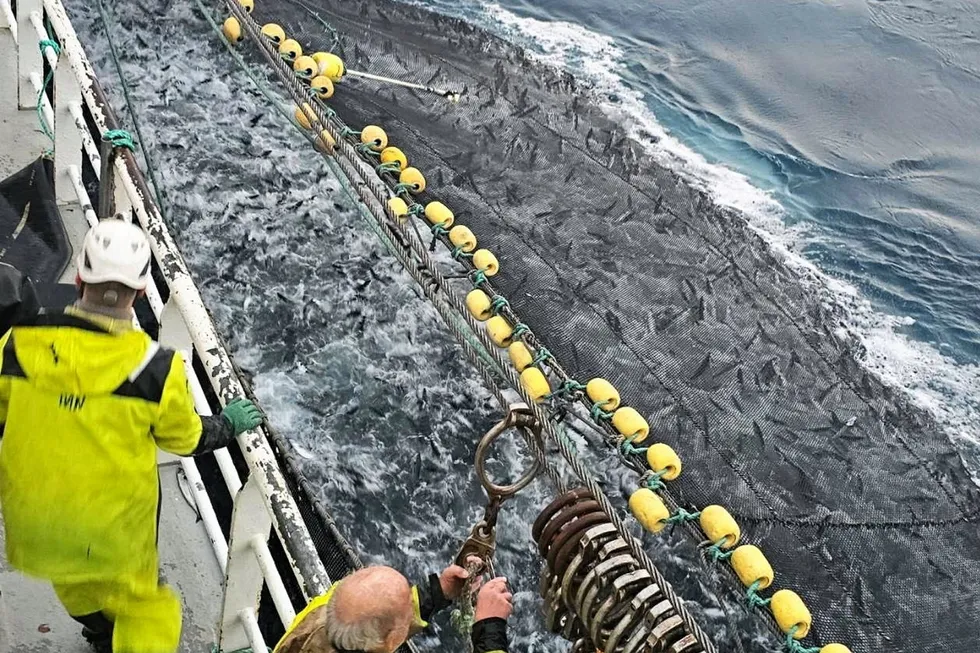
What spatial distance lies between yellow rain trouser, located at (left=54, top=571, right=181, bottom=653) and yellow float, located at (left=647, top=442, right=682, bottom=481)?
241cm

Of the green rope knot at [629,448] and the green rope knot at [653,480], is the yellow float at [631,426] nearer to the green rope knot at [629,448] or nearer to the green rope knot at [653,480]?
the green rope knot at [629,448]

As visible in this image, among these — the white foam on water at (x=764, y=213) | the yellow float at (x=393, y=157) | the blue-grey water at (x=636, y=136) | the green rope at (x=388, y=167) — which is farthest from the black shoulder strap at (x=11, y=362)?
the white foam on water at (x=764, y=213)

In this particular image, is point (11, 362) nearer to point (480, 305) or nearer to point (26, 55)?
point (480, 305)

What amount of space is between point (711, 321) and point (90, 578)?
12.8 feet

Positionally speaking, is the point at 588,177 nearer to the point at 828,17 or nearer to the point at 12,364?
the point at 12,364

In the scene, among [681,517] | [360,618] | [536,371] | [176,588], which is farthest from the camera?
[536,371]

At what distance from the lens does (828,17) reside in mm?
10906

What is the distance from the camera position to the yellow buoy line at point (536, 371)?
3.60 m

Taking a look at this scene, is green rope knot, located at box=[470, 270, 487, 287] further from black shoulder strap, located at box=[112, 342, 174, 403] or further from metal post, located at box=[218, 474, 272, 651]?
black shoulder strap, located at box=[112, 342, 174, 403]

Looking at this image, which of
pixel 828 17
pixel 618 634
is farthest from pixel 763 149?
pixel 618 634

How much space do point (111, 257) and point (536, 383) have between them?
2748 millimetres

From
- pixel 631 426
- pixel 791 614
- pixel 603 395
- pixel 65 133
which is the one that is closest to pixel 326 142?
pixel 65 133

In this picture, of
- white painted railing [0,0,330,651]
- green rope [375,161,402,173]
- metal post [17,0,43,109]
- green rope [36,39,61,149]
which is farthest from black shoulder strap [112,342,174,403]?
green rope [375,161,402,173]

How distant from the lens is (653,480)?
13.2 ft
